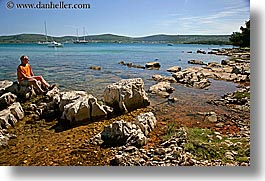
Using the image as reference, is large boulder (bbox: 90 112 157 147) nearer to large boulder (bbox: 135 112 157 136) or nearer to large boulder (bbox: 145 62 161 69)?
large boulder (bbox: 135 112 157 136)

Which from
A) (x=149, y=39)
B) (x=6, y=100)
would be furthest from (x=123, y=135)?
(x=6, y=100)

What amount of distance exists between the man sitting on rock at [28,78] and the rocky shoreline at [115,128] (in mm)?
113

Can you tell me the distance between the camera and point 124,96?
3416 mm

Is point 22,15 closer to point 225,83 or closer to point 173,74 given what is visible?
point 173,74

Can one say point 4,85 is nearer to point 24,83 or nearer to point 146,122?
point 24,83

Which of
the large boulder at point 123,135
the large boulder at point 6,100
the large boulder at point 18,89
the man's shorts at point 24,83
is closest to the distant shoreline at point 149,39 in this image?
the man's shorts at point 24,83

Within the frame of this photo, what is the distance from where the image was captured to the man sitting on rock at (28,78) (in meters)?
3.12

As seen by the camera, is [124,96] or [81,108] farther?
[124,96]

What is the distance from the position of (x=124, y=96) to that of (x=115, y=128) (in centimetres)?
56

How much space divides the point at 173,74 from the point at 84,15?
5.87 feet

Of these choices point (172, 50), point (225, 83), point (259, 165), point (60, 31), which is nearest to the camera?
point (259, 165)

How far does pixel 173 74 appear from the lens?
432 centimetres

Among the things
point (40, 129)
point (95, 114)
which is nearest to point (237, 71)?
point (95, 114)

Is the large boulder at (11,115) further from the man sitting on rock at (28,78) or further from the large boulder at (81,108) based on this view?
the large boulder at (81,108)
